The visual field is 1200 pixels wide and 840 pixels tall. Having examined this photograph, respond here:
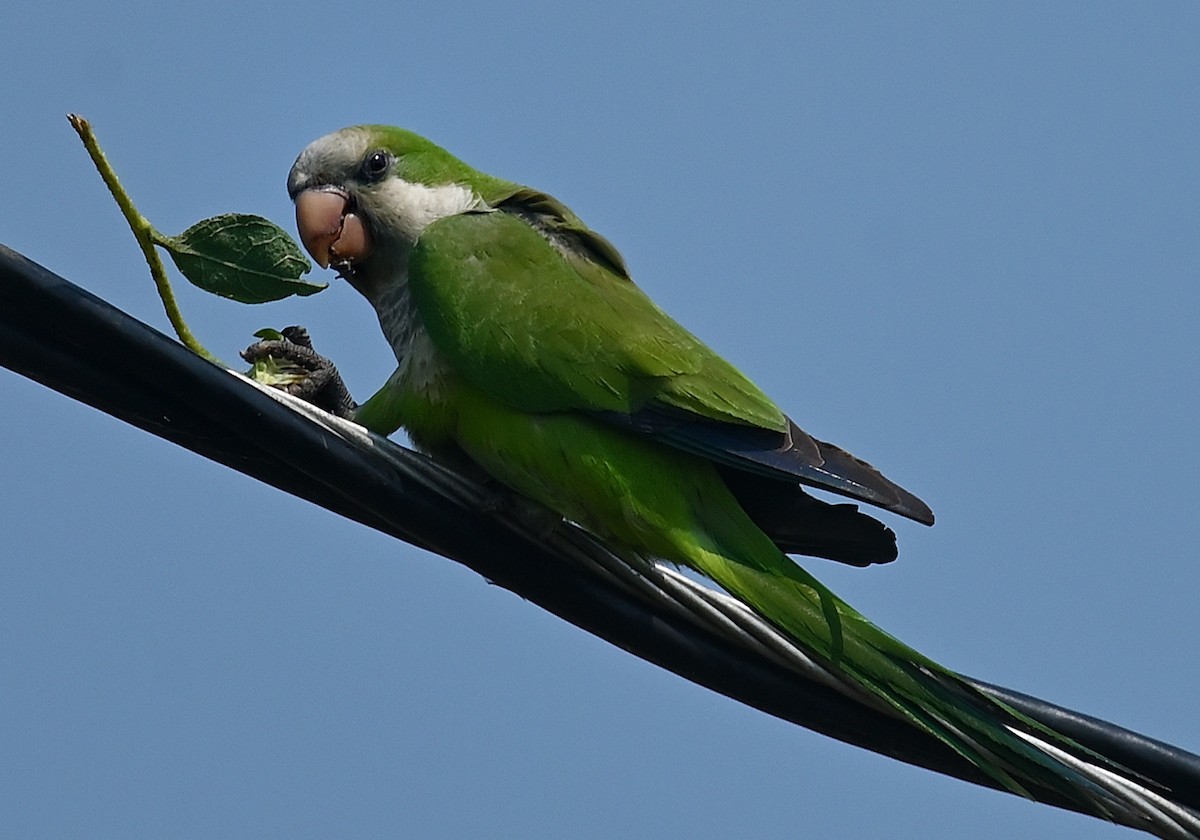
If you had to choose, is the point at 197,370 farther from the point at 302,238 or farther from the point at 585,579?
the point at 302,238

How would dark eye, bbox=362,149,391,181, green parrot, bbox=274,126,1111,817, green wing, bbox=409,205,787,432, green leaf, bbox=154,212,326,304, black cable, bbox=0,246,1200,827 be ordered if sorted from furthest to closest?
dark eye, bbox=362,149,391,181, green wing, bbox=409,205,787,432, green parrot, bbox=274,126,1111,817, green leaf, bbox=154,212,326,304, black cable, bbox=0,246,1200,827

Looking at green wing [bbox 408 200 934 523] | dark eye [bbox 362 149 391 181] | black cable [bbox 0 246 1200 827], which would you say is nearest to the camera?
black cable [bbox 0 246 1200 827]

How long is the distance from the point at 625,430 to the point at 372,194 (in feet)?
4.58

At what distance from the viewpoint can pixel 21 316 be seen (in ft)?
7.80

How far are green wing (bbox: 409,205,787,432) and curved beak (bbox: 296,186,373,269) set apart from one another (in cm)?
46

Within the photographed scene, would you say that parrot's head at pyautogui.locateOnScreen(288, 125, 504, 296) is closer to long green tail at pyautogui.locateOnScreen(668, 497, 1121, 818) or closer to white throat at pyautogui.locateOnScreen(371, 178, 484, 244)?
white throat at pyautogui.locateOnScreen(371, 178, 484, 244)

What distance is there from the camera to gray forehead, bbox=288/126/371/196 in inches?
176

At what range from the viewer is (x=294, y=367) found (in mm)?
3625

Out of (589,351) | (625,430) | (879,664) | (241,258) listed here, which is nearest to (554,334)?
(589,351)

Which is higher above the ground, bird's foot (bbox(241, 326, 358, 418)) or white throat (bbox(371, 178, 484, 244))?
white throat (bbox(371, 178, 484, 244))

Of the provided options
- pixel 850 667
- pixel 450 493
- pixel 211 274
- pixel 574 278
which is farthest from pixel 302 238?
pixel 850 667

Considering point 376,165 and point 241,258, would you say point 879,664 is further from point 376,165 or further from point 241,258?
point 376,165

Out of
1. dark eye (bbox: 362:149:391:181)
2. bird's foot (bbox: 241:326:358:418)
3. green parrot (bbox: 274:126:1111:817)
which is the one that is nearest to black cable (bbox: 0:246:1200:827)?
green parrot (bbox: 274:126:1111:817)

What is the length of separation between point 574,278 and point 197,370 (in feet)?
5.21
